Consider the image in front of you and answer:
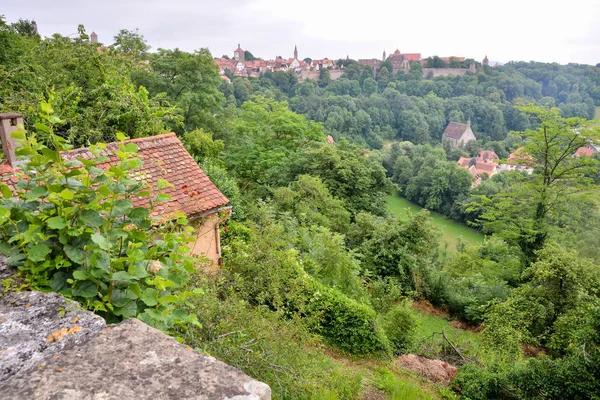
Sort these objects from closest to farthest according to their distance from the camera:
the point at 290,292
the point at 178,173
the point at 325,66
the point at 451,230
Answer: the point at 290,292, the point at 178,173, the point at 451,230, the point at 325,66

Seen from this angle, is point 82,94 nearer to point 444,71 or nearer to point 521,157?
point 521,157

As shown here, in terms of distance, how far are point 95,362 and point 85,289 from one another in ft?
2.08

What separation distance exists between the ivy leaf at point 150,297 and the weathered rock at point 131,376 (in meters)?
0.42

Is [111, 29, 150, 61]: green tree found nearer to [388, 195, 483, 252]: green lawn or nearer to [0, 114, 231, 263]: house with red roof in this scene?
[0, 114, 231, 263]: house with red roof

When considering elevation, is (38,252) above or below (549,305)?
above

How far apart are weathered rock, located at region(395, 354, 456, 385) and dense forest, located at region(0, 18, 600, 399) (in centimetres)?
40

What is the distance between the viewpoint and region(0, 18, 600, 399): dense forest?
2186 millimetres

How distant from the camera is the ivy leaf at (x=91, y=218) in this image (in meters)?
2.11

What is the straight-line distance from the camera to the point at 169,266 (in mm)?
2453

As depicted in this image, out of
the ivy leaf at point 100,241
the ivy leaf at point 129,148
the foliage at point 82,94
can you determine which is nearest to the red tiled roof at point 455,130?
the foliage at point 82,94

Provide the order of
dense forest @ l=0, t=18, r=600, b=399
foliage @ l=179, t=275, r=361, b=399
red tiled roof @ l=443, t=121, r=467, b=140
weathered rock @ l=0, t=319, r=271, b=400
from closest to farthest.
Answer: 1. weathered rock @ l=0, t=319, r=271, b=400
2. dense forest @ l=0, t=18, r=600, b=399
3. foliage @ l=179, t=275, r=361, b=399
4. red tiled roof @ l=443, t=121, r=467, b=140

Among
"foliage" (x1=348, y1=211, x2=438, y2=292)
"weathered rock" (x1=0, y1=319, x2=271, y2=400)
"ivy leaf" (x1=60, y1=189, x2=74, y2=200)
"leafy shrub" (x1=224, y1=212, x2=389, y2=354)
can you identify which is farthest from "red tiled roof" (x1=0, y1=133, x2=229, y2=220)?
"foliage" (x1=348, y1=211, x2=438, y2=292)

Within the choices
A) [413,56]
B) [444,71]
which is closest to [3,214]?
[444,71]

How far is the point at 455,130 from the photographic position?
8050 cm
